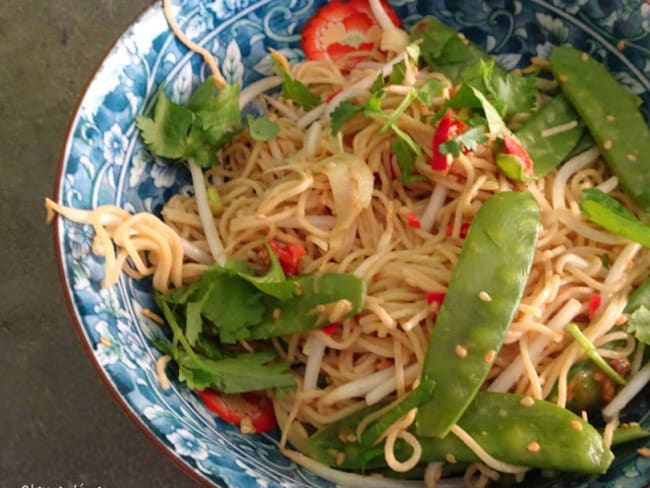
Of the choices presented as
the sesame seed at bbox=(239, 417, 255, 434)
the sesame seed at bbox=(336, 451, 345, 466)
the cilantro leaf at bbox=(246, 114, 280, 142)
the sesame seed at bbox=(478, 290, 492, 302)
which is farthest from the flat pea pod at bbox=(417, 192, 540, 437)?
the cilantro leaf at bbox=(246, 114, 280, 142)

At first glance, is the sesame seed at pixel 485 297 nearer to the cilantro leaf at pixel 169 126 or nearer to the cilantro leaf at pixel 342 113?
the cilantro leaf at pixel 342 113

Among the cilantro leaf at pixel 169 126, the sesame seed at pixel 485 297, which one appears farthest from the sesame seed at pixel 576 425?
the cilantro leaf at pixel 169 126

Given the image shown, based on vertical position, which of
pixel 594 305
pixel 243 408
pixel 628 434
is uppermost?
pixel 243 408

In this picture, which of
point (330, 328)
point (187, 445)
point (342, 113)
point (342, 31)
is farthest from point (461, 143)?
point (187, 445)

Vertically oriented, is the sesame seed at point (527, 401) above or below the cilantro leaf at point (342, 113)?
below

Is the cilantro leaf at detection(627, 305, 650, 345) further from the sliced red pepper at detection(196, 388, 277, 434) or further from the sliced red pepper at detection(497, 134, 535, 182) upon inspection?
the sliced red pepper at detection(196, 388, 277, 434)

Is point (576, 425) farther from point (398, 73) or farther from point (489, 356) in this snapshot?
point (398, 73)
